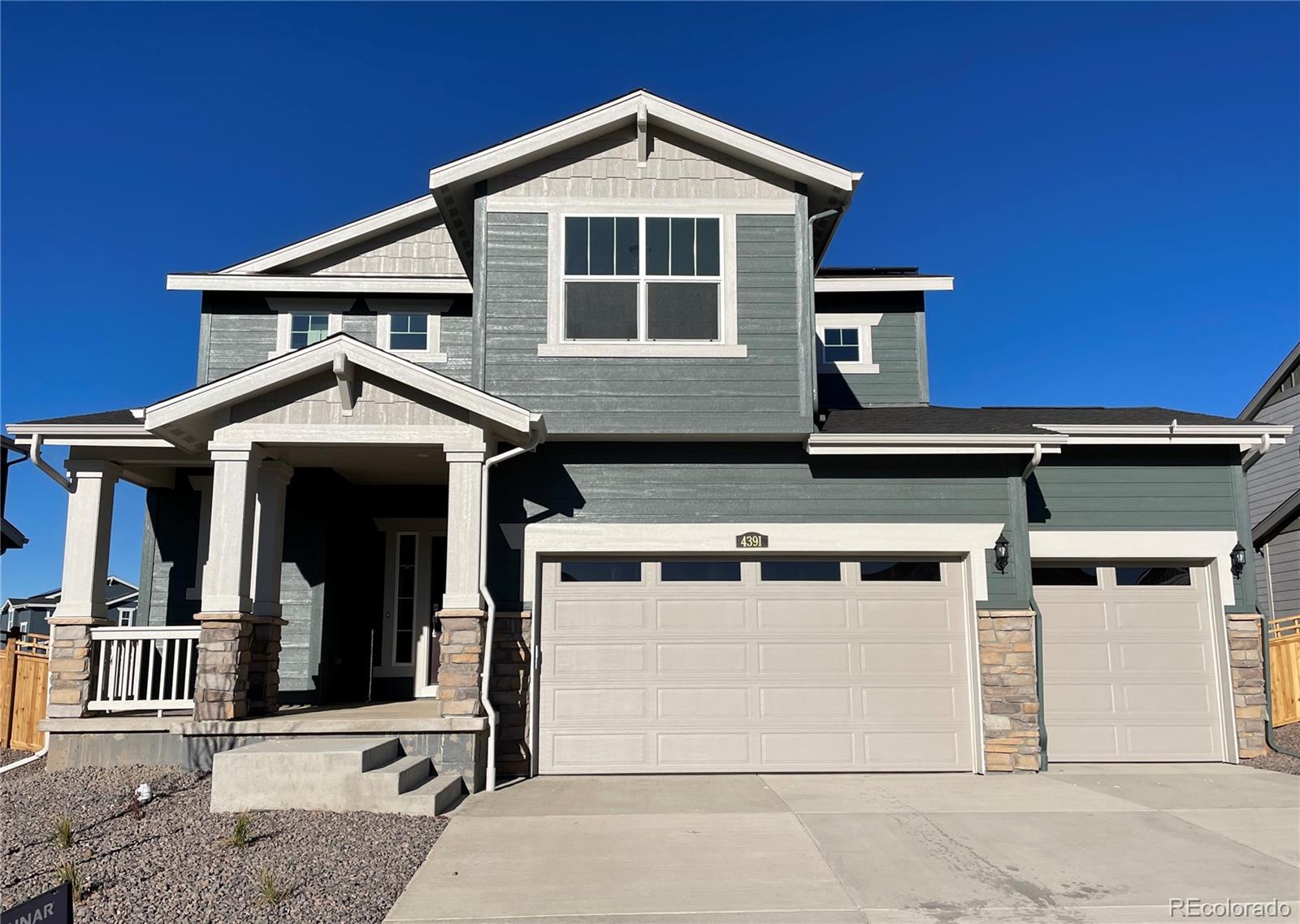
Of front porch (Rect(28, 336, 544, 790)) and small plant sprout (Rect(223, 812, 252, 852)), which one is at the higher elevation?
front porch (Rect(28, 336, 544, 790))

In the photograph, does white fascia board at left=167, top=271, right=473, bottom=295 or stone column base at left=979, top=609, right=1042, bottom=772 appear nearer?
stone column base at left=979, top=609, right=1042, bottom=772

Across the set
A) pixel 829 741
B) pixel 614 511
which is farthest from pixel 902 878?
pixel 614 511

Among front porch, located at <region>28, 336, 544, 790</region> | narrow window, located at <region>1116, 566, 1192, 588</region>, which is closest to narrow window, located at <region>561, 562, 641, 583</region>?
front porch, located at <region>28, 336, 544, 790</region>

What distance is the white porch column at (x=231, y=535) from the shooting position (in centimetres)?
894

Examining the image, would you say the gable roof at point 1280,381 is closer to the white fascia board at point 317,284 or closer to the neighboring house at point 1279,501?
the neighboring house at point 1279,501

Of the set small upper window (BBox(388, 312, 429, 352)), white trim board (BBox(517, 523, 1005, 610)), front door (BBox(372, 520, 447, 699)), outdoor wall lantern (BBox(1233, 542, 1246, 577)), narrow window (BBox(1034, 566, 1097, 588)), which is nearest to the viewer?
white trim board (BBox(517, 523, 1005, 610))

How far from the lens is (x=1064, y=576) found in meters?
10.7

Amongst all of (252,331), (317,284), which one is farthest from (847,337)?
(252,331)

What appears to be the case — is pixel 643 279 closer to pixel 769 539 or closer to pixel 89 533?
pixel 769 539

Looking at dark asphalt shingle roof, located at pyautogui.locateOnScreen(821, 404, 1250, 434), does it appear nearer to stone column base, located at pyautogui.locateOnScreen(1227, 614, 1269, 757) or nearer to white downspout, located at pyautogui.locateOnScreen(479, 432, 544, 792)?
stone column base, located at pyautogui.locateOnScreen(1227, 614, 1269, 757)

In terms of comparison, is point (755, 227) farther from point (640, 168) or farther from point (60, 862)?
point (60, 862)

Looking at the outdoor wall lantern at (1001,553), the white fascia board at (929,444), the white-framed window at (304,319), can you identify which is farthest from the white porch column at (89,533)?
the outdoor wall lantern at (1001,553)

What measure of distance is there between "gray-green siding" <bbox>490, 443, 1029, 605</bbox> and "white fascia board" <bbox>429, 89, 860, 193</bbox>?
2817 mm

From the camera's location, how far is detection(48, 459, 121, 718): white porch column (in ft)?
30.5
